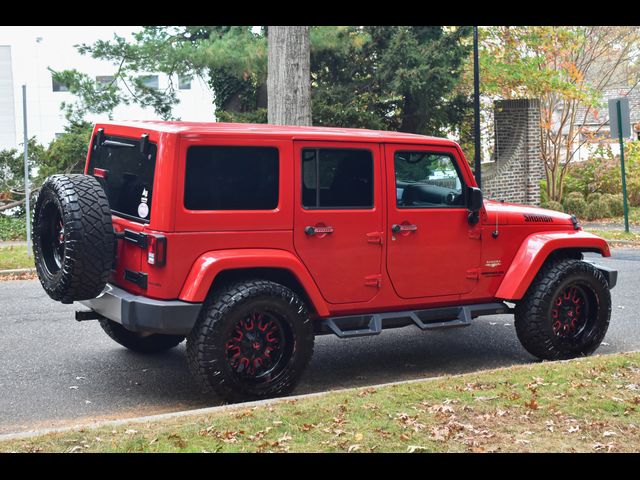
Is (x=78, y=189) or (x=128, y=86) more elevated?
(x=128, y=86)

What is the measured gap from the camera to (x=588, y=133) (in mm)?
28359

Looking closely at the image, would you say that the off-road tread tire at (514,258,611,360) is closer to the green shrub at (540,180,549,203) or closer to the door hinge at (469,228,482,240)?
the door hinge at (469,228,482,240)

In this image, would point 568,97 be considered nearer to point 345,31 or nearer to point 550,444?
point 345,31

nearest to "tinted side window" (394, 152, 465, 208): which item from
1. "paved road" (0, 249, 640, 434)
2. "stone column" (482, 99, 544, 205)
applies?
"paved road" (0, 249, 640, 434)

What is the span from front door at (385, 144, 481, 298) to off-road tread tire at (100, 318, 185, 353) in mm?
2204

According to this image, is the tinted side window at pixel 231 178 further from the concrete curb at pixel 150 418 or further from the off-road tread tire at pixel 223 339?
the concrete curb at pixel 150 418

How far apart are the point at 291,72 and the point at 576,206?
45.1 ft

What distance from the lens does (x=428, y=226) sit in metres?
7.62

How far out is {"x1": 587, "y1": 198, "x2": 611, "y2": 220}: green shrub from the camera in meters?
25.1

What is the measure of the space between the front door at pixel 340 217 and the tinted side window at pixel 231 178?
0.24m

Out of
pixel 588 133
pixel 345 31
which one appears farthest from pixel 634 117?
pixel 345 31

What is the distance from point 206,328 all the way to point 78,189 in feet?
4.49

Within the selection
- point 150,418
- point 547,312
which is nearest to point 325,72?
point 547,312
